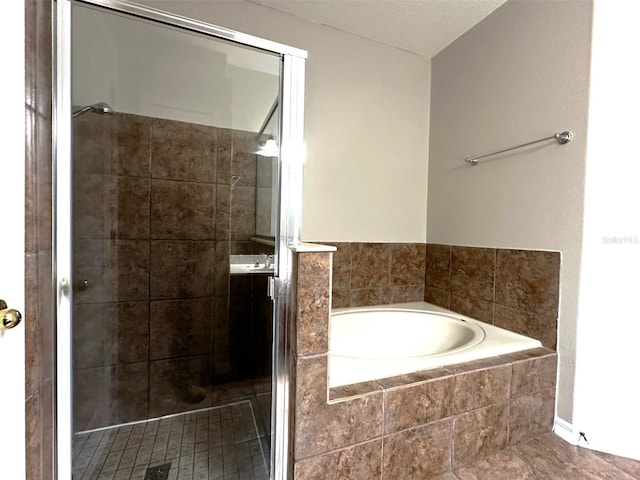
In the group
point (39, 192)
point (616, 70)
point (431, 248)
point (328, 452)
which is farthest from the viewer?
point (431, 248)

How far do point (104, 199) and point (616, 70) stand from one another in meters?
2.45

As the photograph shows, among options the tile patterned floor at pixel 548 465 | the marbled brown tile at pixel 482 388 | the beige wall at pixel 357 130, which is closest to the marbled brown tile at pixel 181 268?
the beige wall at pixel 357 130

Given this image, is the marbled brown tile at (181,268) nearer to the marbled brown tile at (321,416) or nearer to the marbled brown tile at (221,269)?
the marbled brown tile at (221,269)

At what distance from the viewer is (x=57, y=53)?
2.85 feet

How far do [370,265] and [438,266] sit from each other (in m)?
0.53

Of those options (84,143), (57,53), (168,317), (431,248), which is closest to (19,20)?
(57,53)

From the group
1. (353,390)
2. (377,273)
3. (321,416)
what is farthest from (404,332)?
(321,416)

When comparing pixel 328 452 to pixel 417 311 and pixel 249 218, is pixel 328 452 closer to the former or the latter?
pixel 249 218

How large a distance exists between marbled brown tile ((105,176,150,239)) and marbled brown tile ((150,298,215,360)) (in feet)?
1.42

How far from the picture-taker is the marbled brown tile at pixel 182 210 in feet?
5.58

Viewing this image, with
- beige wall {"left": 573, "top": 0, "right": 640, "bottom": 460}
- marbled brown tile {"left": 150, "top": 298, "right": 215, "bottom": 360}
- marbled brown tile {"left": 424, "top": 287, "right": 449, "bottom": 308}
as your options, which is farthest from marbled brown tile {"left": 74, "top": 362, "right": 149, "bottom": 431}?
beige wall {"left": 573, "top": 0, "right": 640, "bottom": 460}

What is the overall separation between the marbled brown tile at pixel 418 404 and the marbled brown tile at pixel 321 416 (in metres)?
0.09

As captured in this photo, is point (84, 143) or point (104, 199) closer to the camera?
point (84, 143)

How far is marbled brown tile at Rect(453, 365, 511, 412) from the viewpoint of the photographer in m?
1.25
